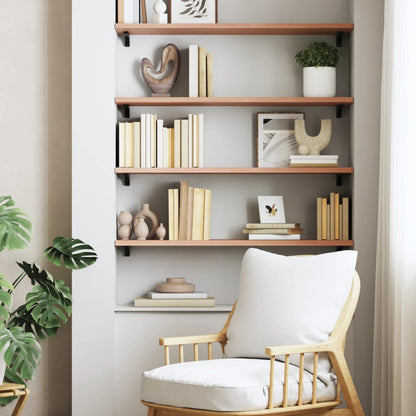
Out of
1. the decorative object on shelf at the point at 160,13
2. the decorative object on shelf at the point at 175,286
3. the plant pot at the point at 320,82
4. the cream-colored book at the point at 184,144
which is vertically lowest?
the decorative object on shelf at the point at 175,286

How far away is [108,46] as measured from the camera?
12.7 ft

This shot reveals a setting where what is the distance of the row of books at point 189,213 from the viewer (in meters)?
3.94

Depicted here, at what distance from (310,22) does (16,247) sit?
2052 mm

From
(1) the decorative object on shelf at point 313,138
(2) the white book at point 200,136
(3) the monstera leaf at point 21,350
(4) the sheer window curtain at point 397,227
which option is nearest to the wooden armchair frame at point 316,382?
(4) the sheer window curtain at point 397,227

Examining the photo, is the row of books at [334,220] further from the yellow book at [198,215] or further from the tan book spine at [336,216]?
the yellow book at [198,215]

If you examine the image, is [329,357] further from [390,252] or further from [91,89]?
[91,89]

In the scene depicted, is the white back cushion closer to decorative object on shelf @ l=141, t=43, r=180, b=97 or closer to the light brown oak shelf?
decorative object on shelf @ l=141, t=43, r=180, b=97

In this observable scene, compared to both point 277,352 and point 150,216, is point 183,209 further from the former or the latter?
point 277,352

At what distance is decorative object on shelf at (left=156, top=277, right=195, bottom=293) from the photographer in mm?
3910

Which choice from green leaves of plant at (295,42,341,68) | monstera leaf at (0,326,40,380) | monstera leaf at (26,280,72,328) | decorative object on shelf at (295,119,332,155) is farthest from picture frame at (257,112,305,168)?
monstera leaf at (0,326,40,380)

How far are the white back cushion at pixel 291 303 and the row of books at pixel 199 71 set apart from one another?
1169 millimetres

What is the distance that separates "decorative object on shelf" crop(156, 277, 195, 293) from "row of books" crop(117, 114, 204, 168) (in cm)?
62

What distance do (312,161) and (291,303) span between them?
1063mm

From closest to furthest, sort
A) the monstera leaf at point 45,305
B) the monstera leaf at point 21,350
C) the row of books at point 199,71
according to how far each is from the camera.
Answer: the monstera leaf at point 21,350
the monstera leaf at point 45,305
the row of books at point 199,71
